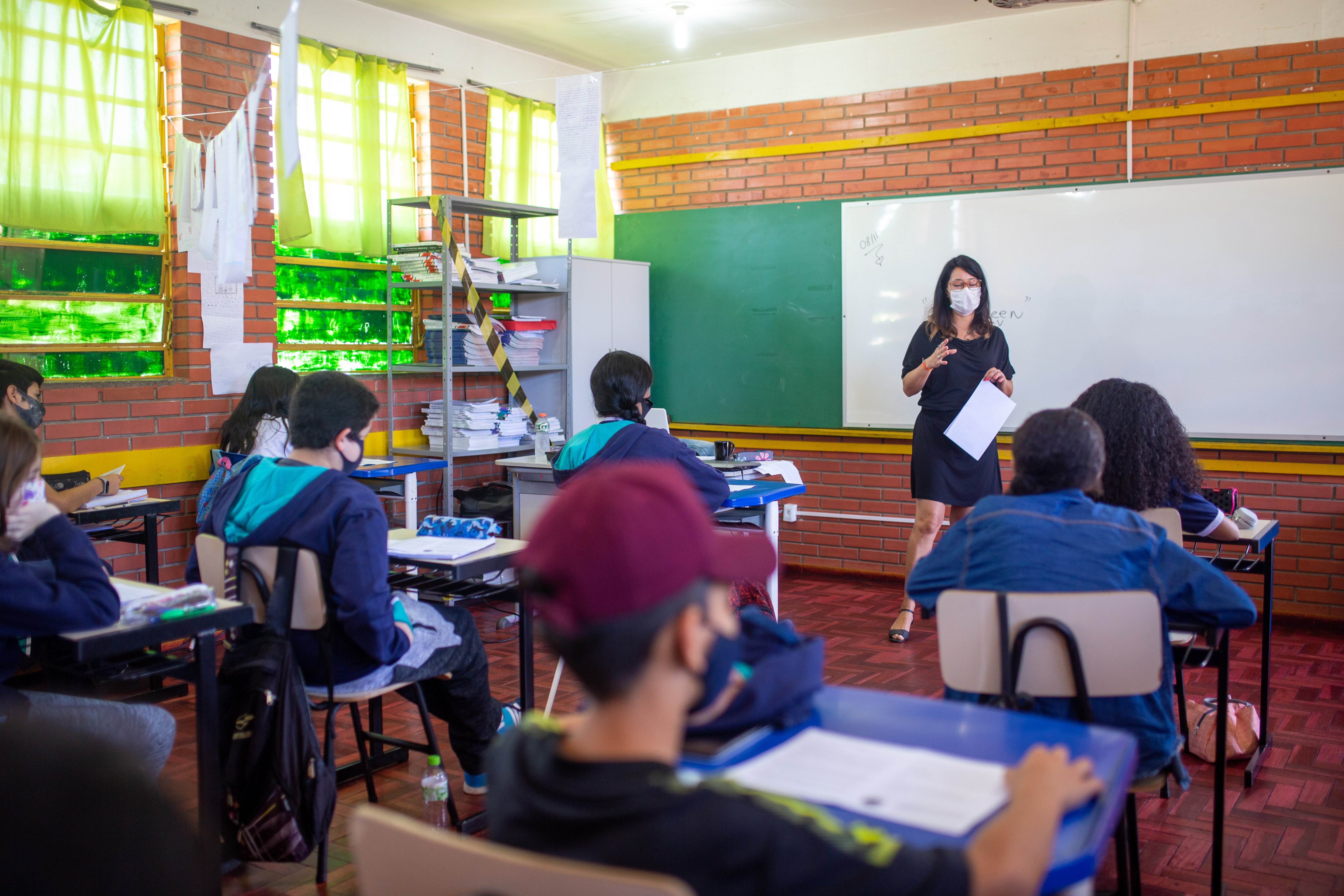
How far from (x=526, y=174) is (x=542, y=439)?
1934mm

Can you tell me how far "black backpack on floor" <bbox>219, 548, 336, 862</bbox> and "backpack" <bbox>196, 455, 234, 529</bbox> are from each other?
1.60 meters

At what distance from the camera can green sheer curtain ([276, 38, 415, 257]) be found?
4.93 metres

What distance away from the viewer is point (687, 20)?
17.3ft

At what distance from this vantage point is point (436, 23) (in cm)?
549

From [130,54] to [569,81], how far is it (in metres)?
1.76

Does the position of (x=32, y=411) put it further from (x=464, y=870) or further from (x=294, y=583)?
(x=464, y=870)

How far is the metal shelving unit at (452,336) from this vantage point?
5.14 m

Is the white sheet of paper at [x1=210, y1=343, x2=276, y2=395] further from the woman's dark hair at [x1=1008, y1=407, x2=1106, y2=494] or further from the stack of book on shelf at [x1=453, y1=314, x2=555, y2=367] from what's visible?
the woman's dark hair at [x1=1008, y1=407, x2=1106, y2=494]


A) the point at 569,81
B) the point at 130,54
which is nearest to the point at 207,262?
the point at 130,54

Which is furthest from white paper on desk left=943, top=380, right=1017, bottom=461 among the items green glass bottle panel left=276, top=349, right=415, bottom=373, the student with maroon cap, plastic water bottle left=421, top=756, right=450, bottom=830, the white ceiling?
the student with maroon cap

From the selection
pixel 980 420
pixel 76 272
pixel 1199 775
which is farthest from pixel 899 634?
pixel 76 272

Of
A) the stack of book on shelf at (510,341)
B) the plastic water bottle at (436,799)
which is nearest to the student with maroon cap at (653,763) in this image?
the plastic water bottle at (436,799)

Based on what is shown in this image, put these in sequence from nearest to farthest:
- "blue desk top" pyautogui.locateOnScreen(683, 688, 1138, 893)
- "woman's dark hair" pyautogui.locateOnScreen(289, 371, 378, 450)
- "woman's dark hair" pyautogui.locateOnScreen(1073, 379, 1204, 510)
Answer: "blue desk top" pyautogui.locateOnScreen(683, 688, 1138, 893) → "woman's dark hair" pyautogui.locateOnScreen(289, 371, 378, 450) → "woman's dark hair" pyautogui.locateOnScreen(1073, 379, 1204, 510)

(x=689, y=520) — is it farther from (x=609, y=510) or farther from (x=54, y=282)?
(x=54, y=282)
